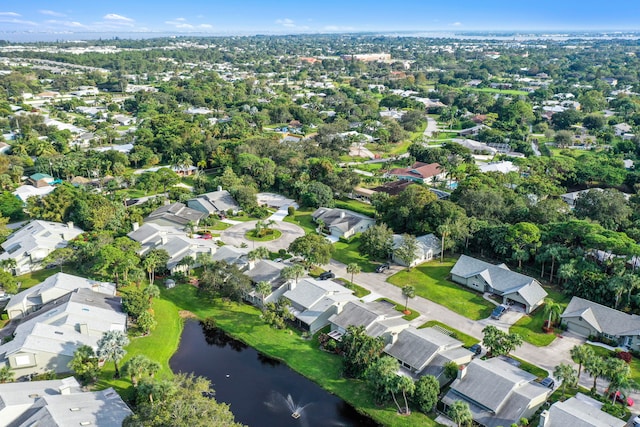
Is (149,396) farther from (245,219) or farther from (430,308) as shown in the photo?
(245,219)

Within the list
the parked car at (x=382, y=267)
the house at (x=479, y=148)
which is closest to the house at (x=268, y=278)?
the parked car at (x=382, y=267)

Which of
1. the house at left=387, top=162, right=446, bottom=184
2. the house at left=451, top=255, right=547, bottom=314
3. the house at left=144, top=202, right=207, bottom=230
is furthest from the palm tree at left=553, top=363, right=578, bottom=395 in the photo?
the house at left=387, top=162, right=446, bottom=184

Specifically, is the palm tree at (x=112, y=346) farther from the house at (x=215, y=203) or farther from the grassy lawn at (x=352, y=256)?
the house at (x=215, y=203)

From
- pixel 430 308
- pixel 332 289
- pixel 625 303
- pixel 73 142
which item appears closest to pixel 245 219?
pixel 332 289

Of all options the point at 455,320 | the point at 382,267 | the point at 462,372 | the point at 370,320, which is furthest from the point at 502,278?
the point at 462,372

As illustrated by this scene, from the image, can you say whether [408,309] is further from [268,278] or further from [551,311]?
[268,278]
